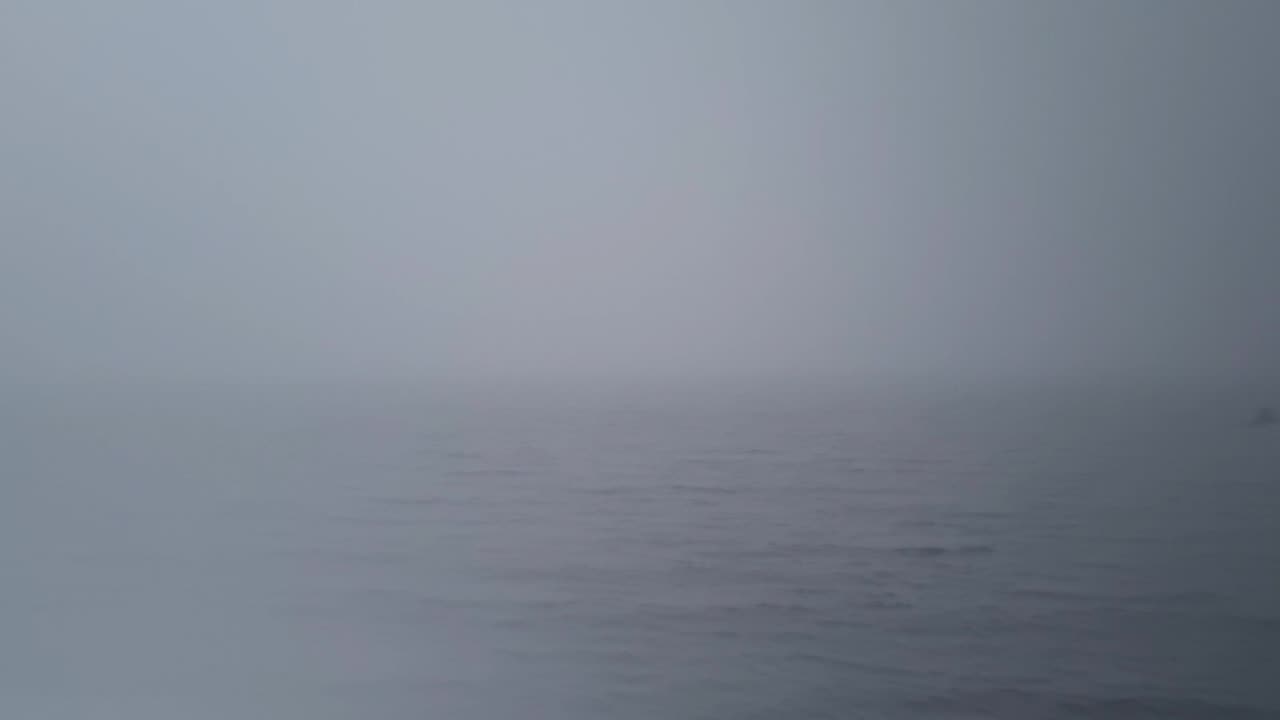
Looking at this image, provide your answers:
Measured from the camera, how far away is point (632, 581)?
725cm

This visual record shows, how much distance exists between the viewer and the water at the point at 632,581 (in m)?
5.20

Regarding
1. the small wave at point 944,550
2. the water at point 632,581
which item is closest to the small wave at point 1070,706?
the water at point 632,581

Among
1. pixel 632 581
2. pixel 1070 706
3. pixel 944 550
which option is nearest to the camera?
pixel 1070 706

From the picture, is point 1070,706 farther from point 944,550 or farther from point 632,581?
point 632,581

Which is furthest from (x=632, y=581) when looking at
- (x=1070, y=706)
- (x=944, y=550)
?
(x=1070, y=706)

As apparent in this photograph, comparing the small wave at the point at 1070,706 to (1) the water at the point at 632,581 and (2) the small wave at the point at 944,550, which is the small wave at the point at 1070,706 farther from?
(2) the small wave at the point at 944,550

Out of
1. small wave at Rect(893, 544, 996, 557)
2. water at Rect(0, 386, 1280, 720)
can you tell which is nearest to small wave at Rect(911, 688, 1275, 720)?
water at Rect(0, 386, 1280, 720)

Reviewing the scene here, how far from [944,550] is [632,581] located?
117 inches

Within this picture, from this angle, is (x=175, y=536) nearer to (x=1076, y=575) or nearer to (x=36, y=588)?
(x=36, y=588)

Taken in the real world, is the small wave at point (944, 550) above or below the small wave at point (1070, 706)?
above

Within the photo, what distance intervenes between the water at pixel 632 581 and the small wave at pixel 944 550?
63mm

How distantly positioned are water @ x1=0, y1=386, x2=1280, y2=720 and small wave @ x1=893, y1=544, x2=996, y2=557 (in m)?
0.06

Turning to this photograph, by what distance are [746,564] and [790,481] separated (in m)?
3.76

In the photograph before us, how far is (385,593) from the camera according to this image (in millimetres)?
6684
